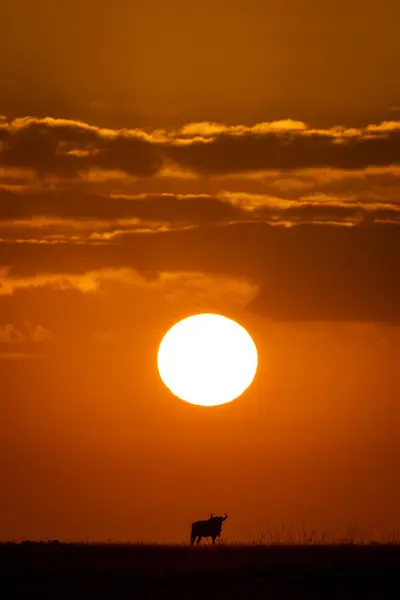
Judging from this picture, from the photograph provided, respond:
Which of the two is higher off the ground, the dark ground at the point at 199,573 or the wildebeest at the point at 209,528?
the wildebeest at the point at 209,528

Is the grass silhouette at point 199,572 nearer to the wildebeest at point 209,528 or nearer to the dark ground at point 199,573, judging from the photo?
the dark ground at point 199,573

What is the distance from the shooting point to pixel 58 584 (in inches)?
1216

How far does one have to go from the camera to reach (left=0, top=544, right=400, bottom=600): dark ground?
30125 mm

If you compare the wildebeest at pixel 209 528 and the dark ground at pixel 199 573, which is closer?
the dark ground at pixel 199 573

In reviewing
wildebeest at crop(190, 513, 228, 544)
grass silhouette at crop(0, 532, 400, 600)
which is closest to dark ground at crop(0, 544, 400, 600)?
grass silhouette at crop(0, 532, 400, 600)

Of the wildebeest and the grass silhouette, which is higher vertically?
the wildebeest

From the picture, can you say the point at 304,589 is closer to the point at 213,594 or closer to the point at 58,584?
the point at 213,594

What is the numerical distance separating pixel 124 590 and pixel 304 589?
3.76 meters

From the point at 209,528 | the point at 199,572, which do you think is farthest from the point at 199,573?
the point at 209,528

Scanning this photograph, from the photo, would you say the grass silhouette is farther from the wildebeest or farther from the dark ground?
the wildebeest

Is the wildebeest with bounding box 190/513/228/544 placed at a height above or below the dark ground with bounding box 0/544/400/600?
above

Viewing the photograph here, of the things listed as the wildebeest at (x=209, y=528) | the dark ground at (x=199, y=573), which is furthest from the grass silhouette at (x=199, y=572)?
the wildebeest at (x=209, y=528)

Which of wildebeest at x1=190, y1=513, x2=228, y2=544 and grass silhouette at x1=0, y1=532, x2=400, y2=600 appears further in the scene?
wildebeest at x1=190, y1=513, x2=228, y2=544

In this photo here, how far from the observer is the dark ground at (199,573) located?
98.8 ft
